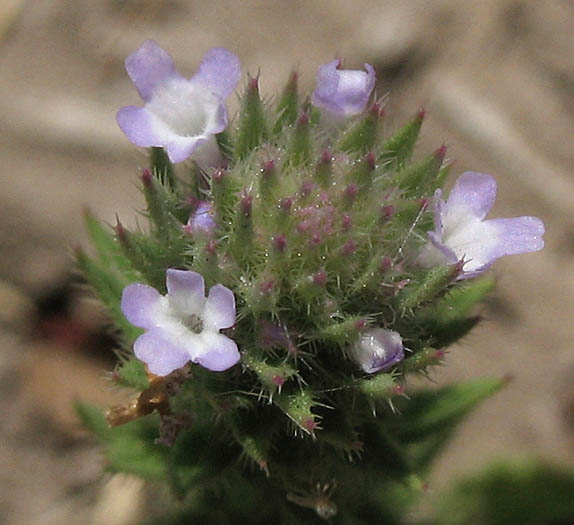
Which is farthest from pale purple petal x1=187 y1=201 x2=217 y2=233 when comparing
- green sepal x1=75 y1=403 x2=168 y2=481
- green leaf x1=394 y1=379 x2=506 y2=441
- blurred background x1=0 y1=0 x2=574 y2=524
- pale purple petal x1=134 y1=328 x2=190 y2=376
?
blurred background x1=0 y1=0 x2=574 y2=524

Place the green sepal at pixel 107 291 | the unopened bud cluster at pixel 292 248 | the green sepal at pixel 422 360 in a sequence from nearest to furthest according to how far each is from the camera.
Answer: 1. the unopened bud cluster at pixel 292 248
2. the green sepal at pixel 422 360
3. the green sepal at pixel 107 291

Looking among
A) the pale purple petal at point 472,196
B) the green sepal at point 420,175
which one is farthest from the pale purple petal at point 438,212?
the green sepal at point 420,175

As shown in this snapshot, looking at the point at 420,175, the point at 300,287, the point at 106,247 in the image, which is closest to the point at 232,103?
the point at 106,247

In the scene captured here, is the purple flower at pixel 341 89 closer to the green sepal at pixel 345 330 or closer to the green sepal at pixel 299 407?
the green sepal at pixel 345 330

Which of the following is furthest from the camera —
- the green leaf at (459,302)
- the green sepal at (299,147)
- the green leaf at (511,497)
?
the green leaf at (511,497)

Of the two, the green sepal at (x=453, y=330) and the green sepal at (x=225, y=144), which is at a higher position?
the green sepal at (x=225, y=144)

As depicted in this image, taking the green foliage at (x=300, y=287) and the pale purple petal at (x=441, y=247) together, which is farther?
the green foliage at (x=300, y=287)

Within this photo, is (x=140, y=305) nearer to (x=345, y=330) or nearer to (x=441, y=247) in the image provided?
(x=345, y=330)
